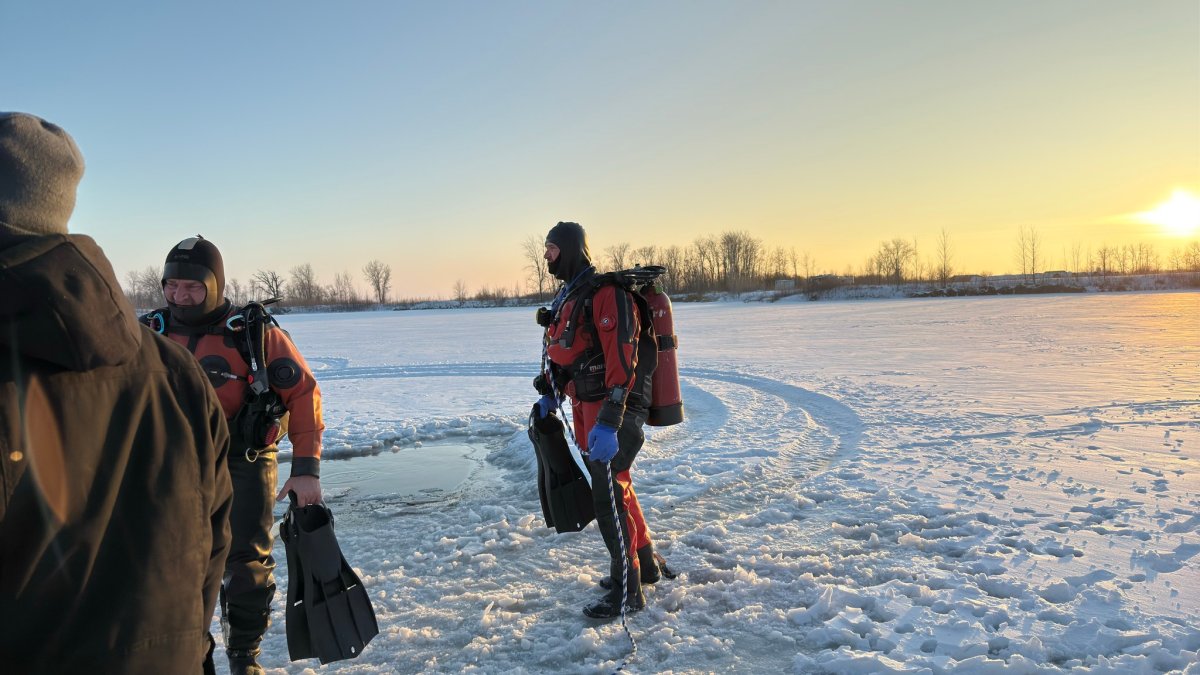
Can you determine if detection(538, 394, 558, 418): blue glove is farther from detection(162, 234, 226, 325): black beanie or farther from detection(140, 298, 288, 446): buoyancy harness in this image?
detection(162, 234, 226, 325): black beanie

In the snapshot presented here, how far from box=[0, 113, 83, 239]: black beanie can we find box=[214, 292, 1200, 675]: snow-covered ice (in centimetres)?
261

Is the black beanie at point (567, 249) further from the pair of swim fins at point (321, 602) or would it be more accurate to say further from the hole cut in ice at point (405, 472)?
the hole cut in ice at point (405, 472)

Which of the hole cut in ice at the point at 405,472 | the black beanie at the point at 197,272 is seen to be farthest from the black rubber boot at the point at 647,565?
the hole cut in ice at the point at 405,472

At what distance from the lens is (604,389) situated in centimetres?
365

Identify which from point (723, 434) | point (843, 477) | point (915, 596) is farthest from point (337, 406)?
point (915, 596)

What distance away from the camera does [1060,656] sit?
115 inches

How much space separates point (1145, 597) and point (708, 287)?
8033 cm

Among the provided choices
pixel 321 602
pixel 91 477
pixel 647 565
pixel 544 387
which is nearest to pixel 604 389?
pixel 544 387

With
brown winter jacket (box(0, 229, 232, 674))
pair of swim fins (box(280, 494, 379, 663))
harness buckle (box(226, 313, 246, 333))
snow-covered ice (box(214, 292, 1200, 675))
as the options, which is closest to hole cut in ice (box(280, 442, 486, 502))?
snow-covered ice (box(214, 292, 1200, 675))

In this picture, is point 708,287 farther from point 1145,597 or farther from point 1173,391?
point 1145,597

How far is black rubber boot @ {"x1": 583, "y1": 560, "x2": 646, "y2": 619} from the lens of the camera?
3455 mm

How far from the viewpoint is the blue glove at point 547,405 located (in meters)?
3.82

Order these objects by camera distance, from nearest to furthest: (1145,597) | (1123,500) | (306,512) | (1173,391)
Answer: (306,512) < (1145,597) < (1123,500) < (1173,391)

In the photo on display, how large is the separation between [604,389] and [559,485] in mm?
646
